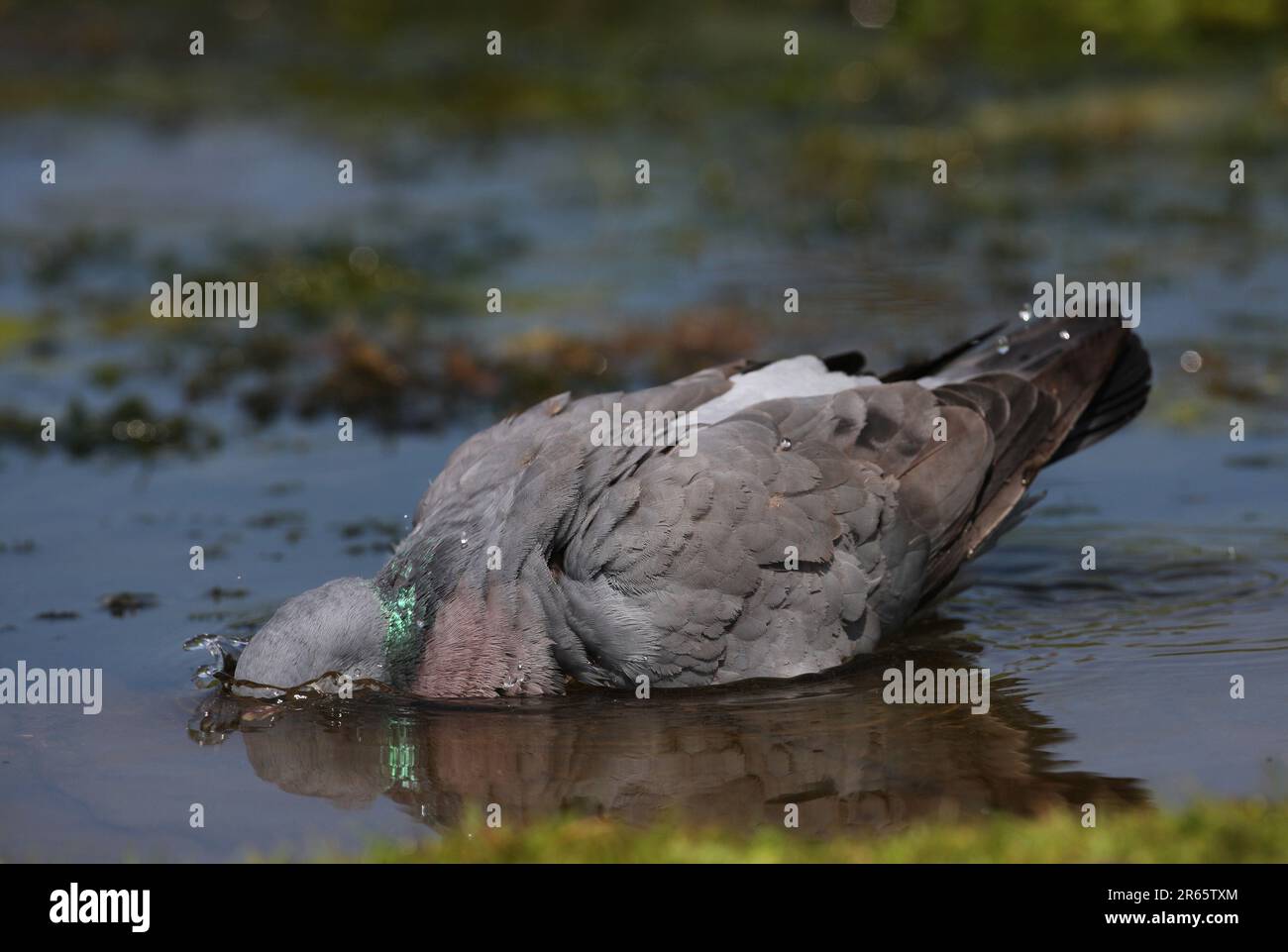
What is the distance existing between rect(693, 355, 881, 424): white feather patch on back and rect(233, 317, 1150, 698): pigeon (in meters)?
0.08

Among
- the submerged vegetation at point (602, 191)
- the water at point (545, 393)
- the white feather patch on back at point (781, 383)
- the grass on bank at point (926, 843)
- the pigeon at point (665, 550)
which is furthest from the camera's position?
the submerged vegetation at point (602, 191)

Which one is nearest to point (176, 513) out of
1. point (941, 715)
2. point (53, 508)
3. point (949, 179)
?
point (53, 508)

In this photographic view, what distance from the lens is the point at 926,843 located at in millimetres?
5617

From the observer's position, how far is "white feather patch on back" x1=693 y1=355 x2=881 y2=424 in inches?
304

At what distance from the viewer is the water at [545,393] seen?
6.39m

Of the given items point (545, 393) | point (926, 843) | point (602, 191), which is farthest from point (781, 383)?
point (602, 191)

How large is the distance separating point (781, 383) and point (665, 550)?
1269 mm

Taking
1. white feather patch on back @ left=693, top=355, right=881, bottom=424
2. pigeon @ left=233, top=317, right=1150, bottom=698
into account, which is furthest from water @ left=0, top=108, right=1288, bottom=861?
white feather patch on back @ left=693, top=355, right=881, bottom=424

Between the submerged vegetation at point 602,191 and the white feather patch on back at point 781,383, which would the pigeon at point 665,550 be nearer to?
the white feather patch on back at point 781,383

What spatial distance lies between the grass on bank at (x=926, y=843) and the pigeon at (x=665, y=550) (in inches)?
45.5

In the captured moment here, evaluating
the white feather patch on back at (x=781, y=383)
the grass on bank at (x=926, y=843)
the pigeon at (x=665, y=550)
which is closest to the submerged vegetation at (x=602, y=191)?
the white feather patch on back at (x=781, y=383)

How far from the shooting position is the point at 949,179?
14664 millimetres

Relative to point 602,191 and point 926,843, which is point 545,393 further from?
point 926,843
